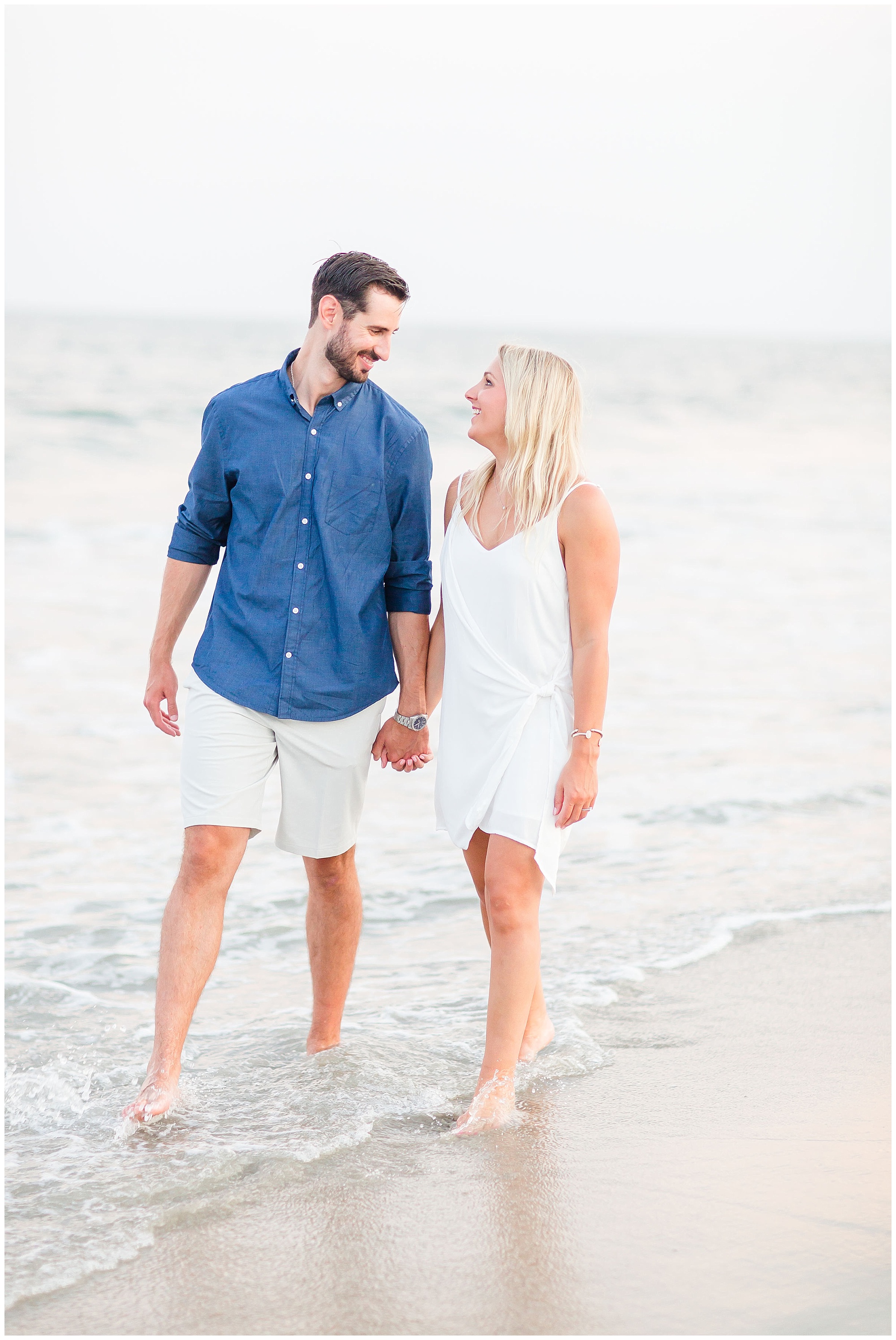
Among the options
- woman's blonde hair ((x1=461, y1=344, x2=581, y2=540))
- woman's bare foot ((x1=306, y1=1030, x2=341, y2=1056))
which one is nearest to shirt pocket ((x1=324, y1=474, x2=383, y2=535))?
woman's blonde hair ((x1=461, y1=344, x2=581, y2=540))

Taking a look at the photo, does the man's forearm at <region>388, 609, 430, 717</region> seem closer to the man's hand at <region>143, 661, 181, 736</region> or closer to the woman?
the woman

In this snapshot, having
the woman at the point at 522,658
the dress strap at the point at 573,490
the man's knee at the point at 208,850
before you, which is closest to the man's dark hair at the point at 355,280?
the woman at the point at 522,658

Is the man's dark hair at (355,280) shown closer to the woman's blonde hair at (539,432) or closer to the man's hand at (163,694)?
the woman's blonde hair at (539,432)

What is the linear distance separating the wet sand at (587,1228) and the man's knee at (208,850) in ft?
2.42

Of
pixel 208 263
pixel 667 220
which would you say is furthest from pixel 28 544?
pixel 667 220

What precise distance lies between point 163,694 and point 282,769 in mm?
378

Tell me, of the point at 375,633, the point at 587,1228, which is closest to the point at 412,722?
the point at 375,633

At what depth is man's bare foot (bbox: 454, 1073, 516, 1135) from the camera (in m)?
2.83

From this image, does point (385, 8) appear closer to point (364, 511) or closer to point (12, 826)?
point (12, 826)

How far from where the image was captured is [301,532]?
3.03 meters

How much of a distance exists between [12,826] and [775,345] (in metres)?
62.8

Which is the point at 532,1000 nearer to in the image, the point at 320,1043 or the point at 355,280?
the point at 320,1043

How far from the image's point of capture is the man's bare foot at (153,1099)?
2838 mm

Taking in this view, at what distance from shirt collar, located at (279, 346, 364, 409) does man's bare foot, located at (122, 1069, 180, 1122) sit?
1.67 metres
